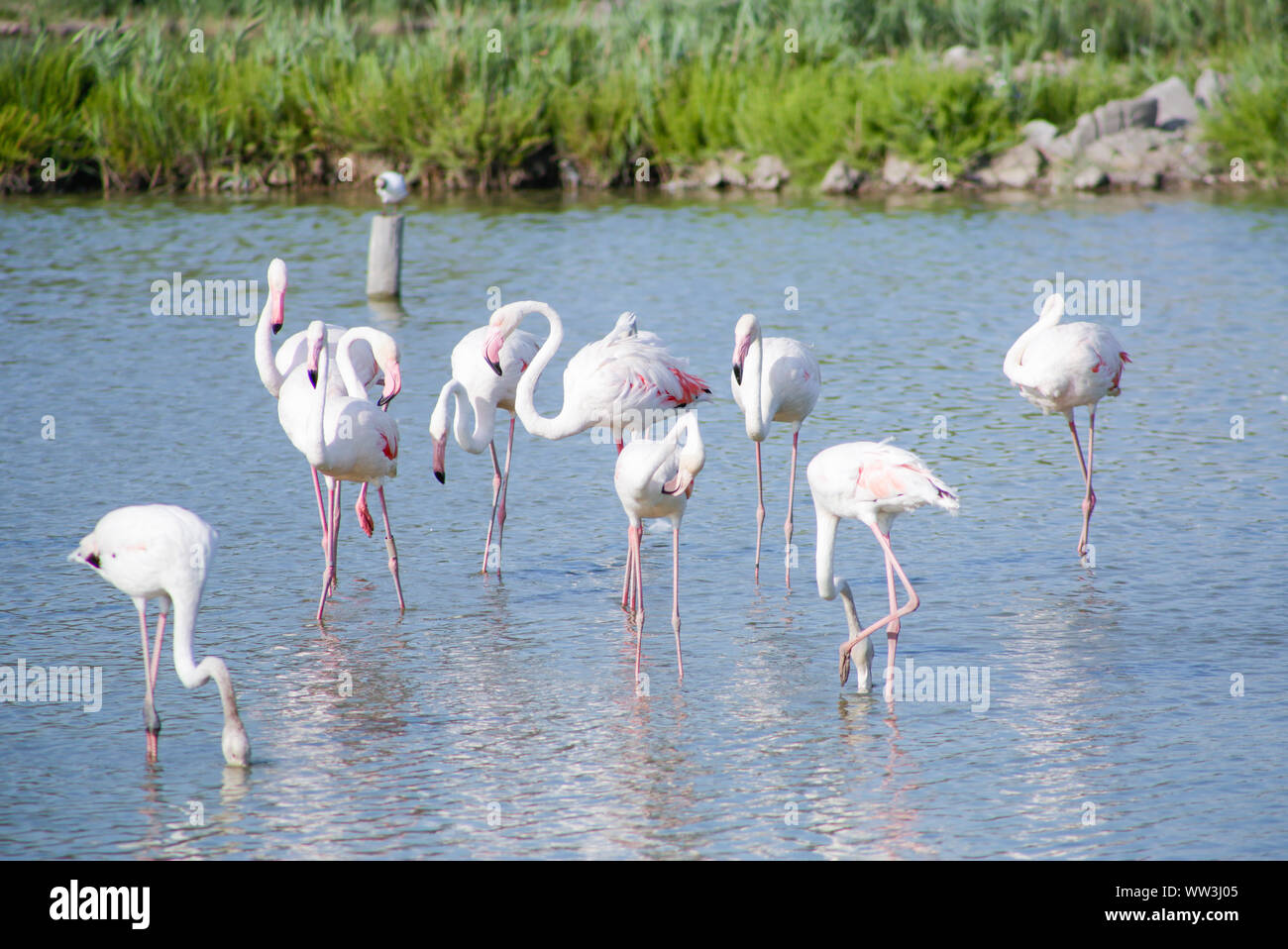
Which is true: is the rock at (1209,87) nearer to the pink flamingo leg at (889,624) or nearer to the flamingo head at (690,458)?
the pink flamingo leg at (889,624)

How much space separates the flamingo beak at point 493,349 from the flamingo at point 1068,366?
2.50 meters

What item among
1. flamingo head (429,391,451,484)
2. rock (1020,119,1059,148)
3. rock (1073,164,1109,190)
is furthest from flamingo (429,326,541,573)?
rock (1020,119,1059,148)

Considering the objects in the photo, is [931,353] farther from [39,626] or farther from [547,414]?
[39,626]

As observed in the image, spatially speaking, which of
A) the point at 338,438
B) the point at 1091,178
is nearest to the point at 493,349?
the point at 338,438

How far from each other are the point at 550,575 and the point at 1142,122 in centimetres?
1619

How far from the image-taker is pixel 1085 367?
25.1 ft

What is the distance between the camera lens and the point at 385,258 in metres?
14.6

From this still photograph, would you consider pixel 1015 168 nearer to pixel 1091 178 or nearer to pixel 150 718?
pixel 1091 178

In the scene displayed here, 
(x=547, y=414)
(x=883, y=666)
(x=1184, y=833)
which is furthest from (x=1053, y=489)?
(x=1184, y=833)

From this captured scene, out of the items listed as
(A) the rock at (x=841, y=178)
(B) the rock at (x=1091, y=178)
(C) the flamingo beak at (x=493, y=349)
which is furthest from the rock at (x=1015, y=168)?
(C) the flamingo beak at (x=493, y=349)

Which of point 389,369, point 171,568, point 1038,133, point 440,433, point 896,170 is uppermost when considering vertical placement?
point 1038,133

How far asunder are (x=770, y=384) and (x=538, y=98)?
1467cm

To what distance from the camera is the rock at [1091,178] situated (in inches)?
805

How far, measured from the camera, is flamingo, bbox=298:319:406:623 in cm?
676
